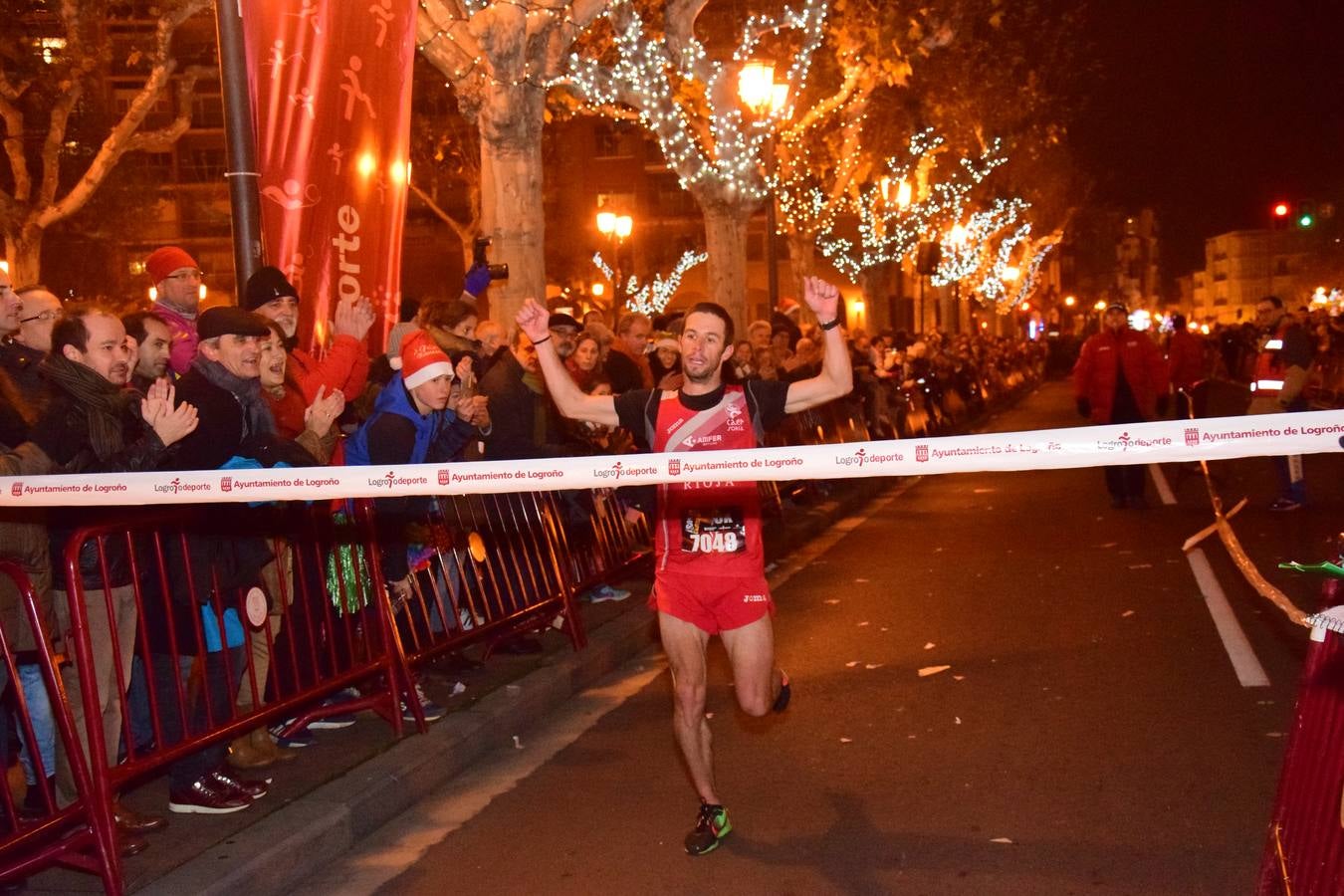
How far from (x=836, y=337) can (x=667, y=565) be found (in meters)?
1.06

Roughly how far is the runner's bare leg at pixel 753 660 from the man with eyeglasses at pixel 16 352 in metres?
2.70

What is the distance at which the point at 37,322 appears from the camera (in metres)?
6.05

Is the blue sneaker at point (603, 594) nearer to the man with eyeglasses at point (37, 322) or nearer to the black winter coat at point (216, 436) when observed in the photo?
the black winter coat at point (216, 436)

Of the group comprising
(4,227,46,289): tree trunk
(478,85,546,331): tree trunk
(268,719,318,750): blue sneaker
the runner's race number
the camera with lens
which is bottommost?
(268,719,318,750): blue sneaker

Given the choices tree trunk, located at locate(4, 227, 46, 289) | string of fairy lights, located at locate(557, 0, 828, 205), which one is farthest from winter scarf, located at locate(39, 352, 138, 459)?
tree trunk, located at locate(4, 227, 46, 289)

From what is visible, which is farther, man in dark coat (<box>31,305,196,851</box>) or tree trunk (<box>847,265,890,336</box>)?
tree trunk (<box>847,265,890,336</box>)

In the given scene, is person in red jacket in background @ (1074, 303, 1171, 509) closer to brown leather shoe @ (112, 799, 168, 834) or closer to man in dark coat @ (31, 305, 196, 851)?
man in dark coat @ (31, 305, 196, 851)

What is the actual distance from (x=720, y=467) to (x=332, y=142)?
378 cm

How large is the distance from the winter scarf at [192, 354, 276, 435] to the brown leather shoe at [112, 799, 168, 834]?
157cm

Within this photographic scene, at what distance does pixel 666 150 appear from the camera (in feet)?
64.8

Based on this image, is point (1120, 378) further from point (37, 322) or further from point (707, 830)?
point (37, 322)

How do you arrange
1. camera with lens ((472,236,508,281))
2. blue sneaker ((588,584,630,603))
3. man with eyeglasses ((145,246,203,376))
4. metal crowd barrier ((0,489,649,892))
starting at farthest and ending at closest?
blue sneaker ((588,584,630,603))
camera with lens ((472,236,508,281))
man with eyeglasses ((145,246,203,376))
metal crowd barrier ((0,489,649,892))

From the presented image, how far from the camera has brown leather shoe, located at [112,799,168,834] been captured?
5.31 metres

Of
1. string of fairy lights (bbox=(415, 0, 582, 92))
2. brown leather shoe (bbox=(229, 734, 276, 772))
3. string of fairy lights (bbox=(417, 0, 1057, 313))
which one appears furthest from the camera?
string of fairy lights (bbox=(417, 0, 1057, 313))
